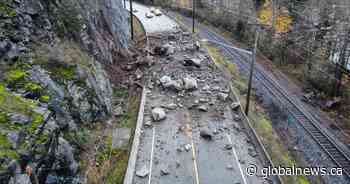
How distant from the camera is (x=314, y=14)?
3450cm

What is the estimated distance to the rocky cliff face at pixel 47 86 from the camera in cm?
991

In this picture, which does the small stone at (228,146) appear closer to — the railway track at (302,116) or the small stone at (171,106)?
the small stone at (171,106)

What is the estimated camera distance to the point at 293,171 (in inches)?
675

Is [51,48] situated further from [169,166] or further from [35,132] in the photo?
[169,166]

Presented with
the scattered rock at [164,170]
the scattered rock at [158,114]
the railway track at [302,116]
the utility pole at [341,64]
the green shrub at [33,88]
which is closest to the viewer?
the green shrub at [33,88]

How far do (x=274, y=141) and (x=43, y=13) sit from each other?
668 inches

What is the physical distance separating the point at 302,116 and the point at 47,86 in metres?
19.5

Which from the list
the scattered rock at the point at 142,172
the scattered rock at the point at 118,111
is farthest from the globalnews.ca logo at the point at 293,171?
the scattered rock at the point at 118,111

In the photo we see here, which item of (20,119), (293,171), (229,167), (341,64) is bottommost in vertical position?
(293,171)

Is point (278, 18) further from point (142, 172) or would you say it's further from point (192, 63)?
point (142, 172)

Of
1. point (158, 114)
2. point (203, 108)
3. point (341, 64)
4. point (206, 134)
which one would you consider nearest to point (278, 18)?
point (341, 64)

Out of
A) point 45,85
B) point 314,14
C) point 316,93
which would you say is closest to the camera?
point 45,85

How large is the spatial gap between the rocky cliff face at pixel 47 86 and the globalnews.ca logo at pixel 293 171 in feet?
30.7

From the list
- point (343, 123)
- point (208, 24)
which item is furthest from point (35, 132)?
point (208, 24)
